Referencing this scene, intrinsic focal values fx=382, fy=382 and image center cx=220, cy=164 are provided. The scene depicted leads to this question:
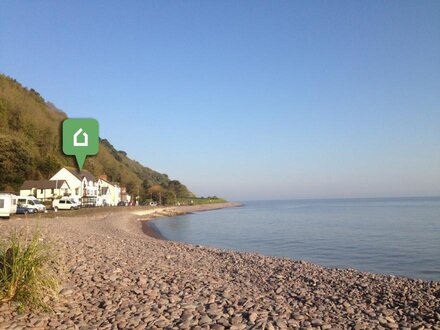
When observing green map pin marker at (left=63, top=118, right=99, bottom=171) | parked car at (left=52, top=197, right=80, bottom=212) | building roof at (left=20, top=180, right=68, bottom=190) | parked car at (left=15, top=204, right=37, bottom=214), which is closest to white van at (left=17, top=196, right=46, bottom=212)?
parked car at (left=15, top=204, right=37, bottom=214)

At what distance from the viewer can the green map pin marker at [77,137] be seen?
7855 millimetres

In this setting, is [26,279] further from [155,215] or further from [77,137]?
[155,215]

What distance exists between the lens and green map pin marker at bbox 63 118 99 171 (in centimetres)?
786

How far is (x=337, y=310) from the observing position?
798 centimetres

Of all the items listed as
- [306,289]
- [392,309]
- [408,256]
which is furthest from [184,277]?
[408,256]

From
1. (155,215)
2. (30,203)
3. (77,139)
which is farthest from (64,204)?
(77,139)

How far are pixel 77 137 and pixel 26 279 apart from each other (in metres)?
2.92

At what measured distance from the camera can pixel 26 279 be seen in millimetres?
6691

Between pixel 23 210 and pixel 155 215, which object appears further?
pixel 155 215

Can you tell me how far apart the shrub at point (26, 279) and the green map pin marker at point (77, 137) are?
6.03 feet

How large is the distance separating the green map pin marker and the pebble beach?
2.78 meters

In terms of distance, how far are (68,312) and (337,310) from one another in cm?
529

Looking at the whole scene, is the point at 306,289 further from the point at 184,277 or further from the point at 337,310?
the point at 184,277

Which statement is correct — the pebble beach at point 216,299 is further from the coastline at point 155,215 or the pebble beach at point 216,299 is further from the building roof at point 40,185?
the building roof at point 40,185
